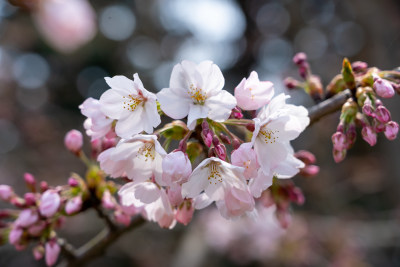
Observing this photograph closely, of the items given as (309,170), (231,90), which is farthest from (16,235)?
(231,90)

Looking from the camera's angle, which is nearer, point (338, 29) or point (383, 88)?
point (383, 88)

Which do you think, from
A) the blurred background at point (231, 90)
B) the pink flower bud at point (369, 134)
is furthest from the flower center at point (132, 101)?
the blurred background at point (231, 90)

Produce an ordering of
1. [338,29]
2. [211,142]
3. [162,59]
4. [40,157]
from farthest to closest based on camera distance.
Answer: [162,59] → [338,29] → [40,157] → [211,142]

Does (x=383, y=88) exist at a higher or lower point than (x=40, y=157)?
higher

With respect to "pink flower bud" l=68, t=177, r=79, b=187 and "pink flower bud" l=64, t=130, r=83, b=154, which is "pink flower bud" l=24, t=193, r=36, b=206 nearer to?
"pink flower bud" l=68, t=177, r=79, b=187

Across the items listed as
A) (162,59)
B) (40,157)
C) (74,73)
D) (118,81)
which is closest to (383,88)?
(118,81)

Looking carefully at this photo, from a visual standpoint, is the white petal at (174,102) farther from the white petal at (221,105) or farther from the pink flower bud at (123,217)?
the pink flower bud at (123,217)

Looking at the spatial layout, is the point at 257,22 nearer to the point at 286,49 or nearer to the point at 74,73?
the point at 286,49

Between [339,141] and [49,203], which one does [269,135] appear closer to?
[339,141]
